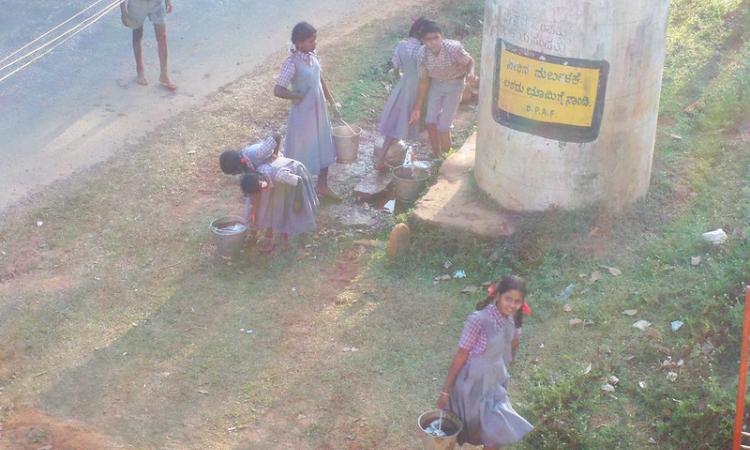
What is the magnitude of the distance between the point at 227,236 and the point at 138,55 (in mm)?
3757

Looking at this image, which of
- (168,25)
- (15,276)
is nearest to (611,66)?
(15,276)

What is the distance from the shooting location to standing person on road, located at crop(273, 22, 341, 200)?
798cm

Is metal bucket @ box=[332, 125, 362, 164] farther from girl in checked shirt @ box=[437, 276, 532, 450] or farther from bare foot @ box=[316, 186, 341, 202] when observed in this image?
girl in checked shirt @ box=[437, 276, 532, 450]

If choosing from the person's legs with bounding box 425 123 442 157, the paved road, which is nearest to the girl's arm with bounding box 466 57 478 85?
the person's legs with bounding box 425 123 442 157

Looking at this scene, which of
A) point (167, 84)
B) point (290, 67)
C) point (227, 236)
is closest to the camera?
point (227, 236)

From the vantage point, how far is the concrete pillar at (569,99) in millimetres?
6922

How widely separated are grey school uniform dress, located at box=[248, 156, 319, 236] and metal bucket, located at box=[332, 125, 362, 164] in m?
1.05

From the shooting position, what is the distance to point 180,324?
6.96 meters

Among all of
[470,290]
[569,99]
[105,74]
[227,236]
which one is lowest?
[470,290]

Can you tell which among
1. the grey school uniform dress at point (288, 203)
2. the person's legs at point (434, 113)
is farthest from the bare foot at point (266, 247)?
the person's legs at point (434, 113)

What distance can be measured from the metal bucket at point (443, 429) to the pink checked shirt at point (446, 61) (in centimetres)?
388

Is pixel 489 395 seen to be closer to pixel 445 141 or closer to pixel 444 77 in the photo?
pixel 444 77

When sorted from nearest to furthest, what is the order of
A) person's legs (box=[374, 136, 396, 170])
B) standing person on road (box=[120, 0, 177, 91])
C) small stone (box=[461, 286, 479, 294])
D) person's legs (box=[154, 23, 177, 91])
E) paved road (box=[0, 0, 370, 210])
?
small stone (box=[461, 286, 479, 294]), person's legs (box=[374, 136, 396, 170]), paved road (box=[0, 0, 370, 210]), standing person on road (box=[120, 0, 177, 91]), person's legs (box=[154, 23, 177, 91])

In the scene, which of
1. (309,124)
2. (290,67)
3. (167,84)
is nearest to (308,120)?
(309,124)
